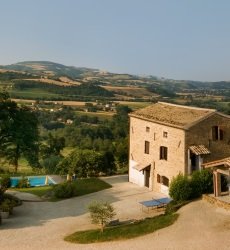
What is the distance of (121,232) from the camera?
76.9 feet

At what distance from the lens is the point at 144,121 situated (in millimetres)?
36500

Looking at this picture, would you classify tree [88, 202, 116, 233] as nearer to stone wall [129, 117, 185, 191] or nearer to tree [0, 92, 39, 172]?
stone wall [129, 117, 185, 191]

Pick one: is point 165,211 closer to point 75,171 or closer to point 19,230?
point 19,230

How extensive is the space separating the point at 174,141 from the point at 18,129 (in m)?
13.4

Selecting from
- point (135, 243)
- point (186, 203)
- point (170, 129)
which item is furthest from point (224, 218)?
point (170, 129)

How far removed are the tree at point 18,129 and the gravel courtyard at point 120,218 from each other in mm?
5549

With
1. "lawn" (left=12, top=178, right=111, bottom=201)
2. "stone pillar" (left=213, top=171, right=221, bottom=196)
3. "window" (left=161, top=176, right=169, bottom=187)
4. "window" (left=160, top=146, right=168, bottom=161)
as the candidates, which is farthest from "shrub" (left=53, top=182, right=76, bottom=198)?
"stone pillar" (left=213, top=171, right=221, bottom=196)

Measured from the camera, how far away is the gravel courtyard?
71.4 feet

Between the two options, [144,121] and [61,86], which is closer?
[144,121]

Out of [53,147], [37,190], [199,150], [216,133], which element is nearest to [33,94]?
[53,147]

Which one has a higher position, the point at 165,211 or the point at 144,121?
the point at 144,121

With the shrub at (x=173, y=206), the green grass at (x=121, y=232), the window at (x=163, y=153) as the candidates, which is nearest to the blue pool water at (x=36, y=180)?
the window at (x=163, y=153)

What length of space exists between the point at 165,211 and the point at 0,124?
51.7ft

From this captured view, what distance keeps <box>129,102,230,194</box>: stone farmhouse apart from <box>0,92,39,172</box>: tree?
917 cm
